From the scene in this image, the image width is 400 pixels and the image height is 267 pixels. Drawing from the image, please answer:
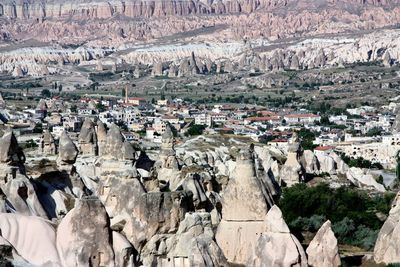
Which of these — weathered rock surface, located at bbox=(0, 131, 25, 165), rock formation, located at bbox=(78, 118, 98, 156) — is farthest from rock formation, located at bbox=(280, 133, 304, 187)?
weathered rock surface, located at bbox=(0, 131, 25, 165)

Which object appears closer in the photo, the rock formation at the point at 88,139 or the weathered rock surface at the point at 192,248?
the weathered rock surface at the point at 192,248

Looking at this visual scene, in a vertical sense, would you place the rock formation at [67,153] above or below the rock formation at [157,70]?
above

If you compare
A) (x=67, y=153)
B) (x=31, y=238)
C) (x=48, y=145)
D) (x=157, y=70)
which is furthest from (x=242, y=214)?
(x=157, y=70)

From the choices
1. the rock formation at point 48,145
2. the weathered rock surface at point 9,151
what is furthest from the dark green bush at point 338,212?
the rock formation at point 48,145

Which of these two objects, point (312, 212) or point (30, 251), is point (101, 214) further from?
point (312, 212)

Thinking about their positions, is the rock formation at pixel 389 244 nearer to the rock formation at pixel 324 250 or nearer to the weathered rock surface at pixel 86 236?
the rock formation at pixel 324 250

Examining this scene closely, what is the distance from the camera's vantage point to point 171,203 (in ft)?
57.7

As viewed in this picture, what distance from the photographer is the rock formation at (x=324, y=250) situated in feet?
56.7

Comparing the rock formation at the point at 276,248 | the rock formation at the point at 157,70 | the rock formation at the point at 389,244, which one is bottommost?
the rock formation at the point at 157,70

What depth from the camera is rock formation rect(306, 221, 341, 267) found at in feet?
56.7

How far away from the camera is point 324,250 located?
1745 centimetres

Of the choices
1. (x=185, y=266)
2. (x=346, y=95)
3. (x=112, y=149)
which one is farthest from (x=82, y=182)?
(x=346, y=95)

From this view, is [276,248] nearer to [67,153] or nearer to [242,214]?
[242,214]

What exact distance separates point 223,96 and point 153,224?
117m
